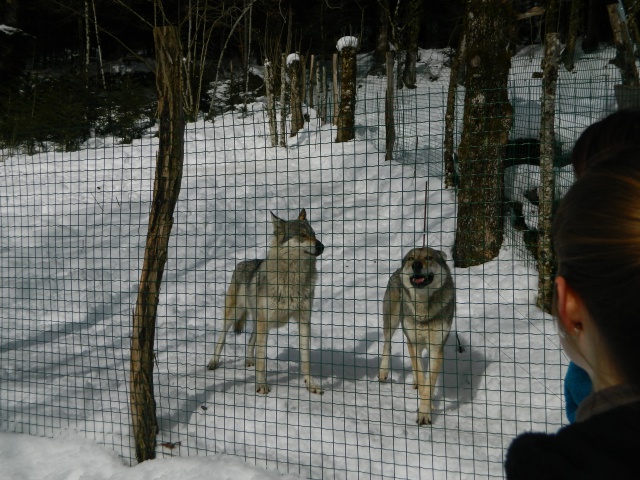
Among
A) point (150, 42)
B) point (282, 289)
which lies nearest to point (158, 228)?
point (282, 289)

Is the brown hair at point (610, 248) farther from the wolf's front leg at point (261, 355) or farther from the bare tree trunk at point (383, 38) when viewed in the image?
the bare tree trunk at point (383, 38)

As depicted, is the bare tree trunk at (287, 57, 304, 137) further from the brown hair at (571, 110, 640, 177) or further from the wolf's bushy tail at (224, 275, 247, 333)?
the brown hair at (571, 110, 640, 177)

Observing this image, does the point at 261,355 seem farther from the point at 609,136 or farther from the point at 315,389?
the point at 609,136

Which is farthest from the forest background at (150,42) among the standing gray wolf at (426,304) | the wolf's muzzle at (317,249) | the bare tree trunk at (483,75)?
the standing gray wolf at (426,304)

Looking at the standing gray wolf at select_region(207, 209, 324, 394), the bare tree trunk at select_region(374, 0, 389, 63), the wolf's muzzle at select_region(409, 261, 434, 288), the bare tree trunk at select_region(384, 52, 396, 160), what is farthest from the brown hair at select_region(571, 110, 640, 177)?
the bare tree trunk at select_region(374, 0, 389, 63)

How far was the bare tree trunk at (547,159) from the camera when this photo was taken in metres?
5.83

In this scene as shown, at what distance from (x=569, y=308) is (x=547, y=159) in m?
5.31

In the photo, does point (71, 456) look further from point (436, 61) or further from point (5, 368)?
point (436, 61)

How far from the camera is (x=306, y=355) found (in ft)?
18.1

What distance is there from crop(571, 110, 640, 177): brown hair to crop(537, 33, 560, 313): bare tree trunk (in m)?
4.81

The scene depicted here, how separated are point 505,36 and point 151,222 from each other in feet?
17.2

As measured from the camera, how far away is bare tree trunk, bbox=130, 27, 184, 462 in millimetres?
4152

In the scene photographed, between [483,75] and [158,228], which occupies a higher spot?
[483,75]

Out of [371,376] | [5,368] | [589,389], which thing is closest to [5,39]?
[5,368]
